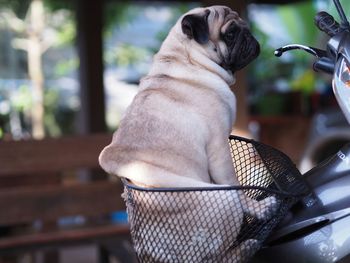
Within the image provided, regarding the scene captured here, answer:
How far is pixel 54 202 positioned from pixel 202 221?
94.8 inches

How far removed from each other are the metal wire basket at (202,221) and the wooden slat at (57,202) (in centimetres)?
226

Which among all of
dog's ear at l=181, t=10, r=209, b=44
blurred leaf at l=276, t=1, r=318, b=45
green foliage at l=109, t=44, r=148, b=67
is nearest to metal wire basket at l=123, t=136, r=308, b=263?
dog's ear at l=181, t=10, r=209, b=44

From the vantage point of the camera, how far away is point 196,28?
1.49m

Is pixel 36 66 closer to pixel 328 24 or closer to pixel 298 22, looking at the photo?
pixel 298 22

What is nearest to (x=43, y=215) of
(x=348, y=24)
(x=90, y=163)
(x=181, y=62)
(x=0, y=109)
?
(x=90, y=163)

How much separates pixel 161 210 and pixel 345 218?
0.41 m

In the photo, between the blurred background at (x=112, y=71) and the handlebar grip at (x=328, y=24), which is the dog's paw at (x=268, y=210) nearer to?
the handlebar grip at (x=328, y=24)

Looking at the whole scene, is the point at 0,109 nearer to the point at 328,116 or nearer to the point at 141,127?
the point at 328,116

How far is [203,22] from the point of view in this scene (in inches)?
59.1

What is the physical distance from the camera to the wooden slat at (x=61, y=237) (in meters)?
3.33

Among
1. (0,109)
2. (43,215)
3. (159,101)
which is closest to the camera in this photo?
(159,101)

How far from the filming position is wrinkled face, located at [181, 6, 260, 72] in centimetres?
149

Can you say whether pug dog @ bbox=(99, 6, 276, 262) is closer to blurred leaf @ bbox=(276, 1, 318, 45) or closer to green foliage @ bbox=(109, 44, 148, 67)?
green foliage @ bbox=(109, 44, 148, 67)

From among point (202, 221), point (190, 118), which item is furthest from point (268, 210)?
point (190, 118)
